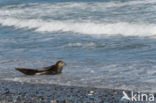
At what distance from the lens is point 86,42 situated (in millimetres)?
13961

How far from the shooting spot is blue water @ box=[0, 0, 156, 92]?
9.63m

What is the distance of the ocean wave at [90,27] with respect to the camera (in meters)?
15.5

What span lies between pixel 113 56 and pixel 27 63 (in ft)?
6.46

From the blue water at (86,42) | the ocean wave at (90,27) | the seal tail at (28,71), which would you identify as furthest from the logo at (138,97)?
the ocean wave at (90,27)

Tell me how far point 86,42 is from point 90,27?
123 inches

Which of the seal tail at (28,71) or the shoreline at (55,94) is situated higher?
the seal tail at (28,71)

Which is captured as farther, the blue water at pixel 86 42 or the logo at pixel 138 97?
the blue water at pixel 86 42

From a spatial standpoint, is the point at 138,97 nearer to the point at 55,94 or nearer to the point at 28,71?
the point at 55,94

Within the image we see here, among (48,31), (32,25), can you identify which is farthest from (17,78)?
(32,25)

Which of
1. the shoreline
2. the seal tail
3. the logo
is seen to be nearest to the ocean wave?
the seal tail

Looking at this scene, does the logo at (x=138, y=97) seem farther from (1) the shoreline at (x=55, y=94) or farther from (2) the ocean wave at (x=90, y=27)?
(2) the ocean wave at (x=90, y=27)

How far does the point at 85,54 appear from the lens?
12016 mm

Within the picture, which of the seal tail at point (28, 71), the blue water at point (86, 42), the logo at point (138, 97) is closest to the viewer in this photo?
the logo at point (138, 97)

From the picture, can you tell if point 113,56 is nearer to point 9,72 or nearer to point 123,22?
point 9,72
